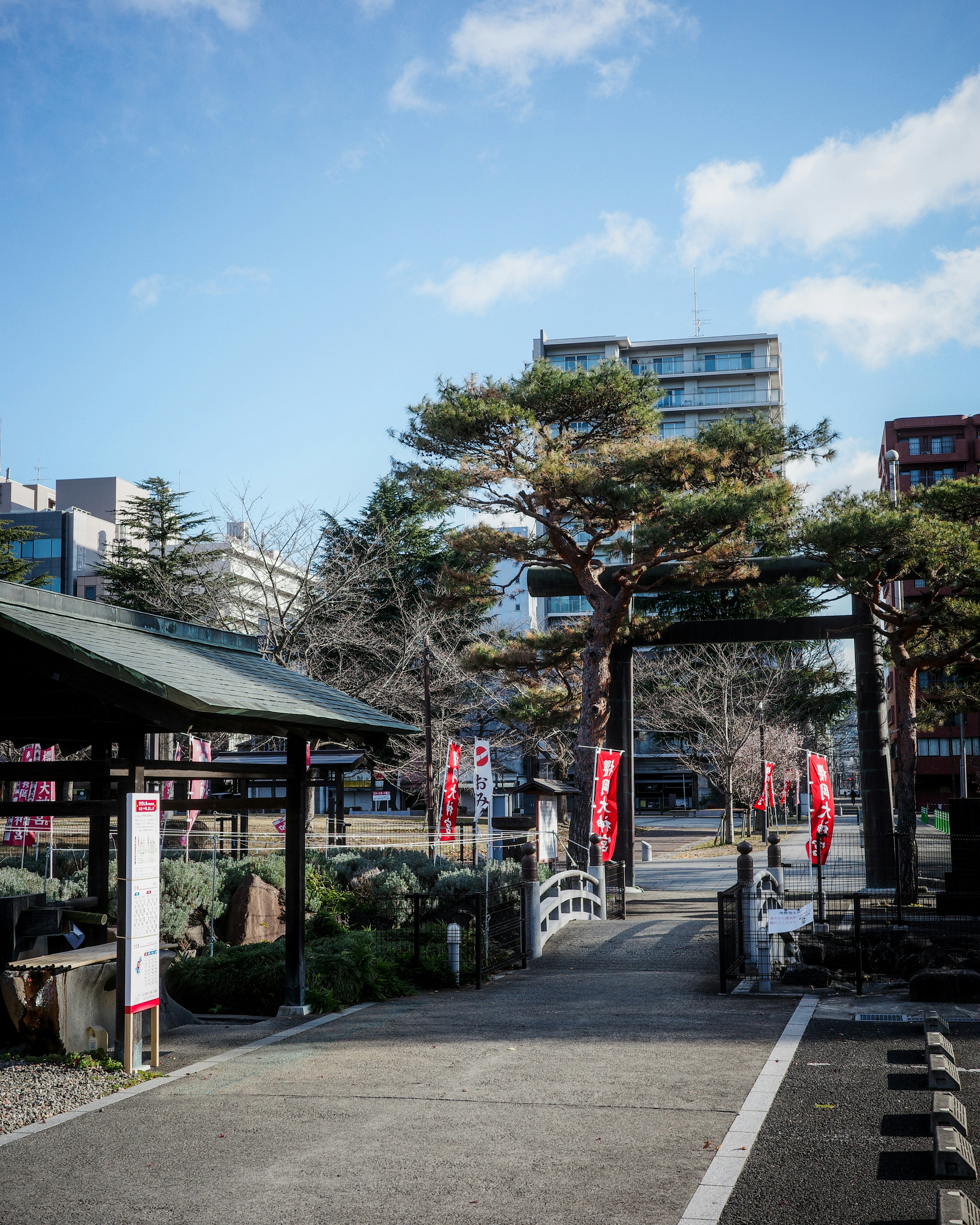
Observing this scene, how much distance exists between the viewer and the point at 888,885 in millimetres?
22688

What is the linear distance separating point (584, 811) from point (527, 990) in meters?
13.0

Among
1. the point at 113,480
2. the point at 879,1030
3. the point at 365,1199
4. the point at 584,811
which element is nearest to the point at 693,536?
the point at 584,811

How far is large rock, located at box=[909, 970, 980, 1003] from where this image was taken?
10.5 metres

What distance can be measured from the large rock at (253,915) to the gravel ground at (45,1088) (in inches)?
271

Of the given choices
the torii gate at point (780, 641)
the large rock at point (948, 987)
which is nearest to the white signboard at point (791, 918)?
the large rock at point (948, 987)

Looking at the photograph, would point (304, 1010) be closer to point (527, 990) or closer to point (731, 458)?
point (527, 990)

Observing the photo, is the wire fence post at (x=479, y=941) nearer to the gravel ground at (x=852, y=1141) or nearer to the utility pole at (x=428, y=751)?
the gravel ground at (x=852, y=1141)

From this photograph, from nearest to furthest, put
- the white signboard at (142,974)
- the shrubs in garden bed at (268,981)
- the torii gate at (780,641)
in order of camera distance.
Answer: the white signboard at (142,974) → the shrubs in garden bed at (268,981) → the torii gate at (780,641)

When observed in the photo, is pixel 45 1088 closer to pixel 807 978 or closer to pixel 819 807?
pixel 807 978

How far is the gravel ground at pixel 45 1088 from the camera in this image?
266 inches

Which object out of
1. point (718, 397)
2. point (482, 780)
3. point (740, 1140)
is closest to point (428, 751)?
point (482, 780)

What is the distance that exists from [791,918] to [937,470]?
68.5 meters

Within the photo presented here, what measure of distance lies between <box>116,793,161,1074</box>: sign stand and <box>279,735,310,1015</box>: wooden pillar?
6.38 ft

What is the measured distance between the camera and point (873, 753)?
78.0ft
